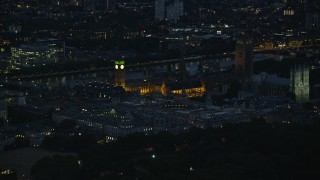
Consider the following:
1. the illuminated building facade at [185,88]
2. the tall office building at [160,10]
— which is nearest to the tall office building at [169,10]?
the tall office building at [160,10]

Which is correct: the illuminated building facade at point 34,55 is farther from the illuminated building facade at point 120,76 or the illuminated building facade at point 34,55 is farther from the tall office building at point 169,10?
the tall office building at point 169,10

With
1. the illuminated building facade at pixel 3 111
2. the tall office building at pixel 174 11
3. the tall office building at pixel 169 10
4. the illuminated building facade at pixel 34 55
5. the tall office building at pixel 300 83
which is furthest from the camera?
the tall office building at pixel 169 10

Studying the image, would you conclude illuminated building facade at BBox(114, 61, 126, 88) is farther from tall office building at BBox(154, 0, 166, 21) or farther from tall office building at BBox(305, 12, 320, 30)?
tall office building at BBox(154, 0, 166, 21)

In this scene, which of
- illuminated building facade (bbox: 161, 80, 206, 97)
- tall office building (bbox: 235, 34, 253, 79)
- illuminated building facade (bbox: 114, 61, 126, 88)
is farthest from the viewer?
tall office building (bbox: 235, 34, 253, 79)

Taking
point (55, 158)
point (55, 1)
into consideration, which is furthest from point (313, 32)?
point (55, 158)

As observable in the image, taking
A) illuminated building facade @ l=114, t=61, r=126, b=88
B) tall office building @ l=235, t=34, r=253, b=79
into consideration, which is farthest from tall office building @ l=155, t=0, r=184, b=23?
illuminated building facade @ l=114, t=61, r=126, b=88

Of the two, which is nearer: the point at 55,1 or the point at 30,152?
the point at 30,152

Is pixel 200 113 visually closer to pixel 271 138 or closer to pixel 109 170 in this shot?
pixel 271 138
